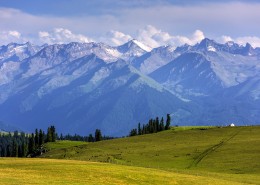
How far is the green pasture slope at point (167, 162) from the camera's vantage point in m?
69.9

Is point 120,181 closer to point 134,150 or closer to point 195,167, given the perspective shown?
point 195,167

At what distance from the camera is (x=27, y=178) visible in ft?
203

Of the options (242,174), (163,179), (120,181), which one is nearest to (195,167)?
(242,174)

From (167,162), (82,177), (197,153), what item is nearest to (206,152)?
(197,153)

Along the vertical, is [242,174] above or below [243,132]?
below

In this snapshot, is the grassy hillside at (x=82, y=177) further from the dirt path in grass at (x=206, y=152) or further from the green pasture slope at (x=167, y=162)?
the dirt path in grass at (x=206, y=152)

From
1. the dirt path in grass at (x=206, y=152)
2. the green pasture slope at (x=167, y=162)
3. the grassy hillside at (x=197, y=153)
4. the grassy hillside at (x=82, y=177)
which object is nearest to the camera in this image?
the grassy hillside at (x=82, y=177)

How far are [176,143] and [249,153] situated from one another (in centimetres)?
4122

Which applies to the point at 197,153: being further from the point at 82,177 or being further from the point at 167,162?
the point at 82,177

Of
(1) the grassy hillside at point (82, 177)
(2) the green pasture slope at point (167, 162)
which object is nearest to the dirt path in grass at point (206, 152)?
(2) the green pasture slope at point (167, 162)

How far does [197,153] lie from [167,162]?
13841mm

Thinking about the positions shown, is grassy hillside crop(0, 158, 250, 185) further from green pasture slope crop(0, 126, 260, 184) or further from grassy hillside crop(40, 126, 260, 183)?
grassy hillside crop(40, 126, 260, 183)

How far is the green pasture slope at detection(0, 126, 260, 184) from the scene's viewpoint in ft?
229

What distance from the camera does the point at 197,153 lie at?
127812 mm
